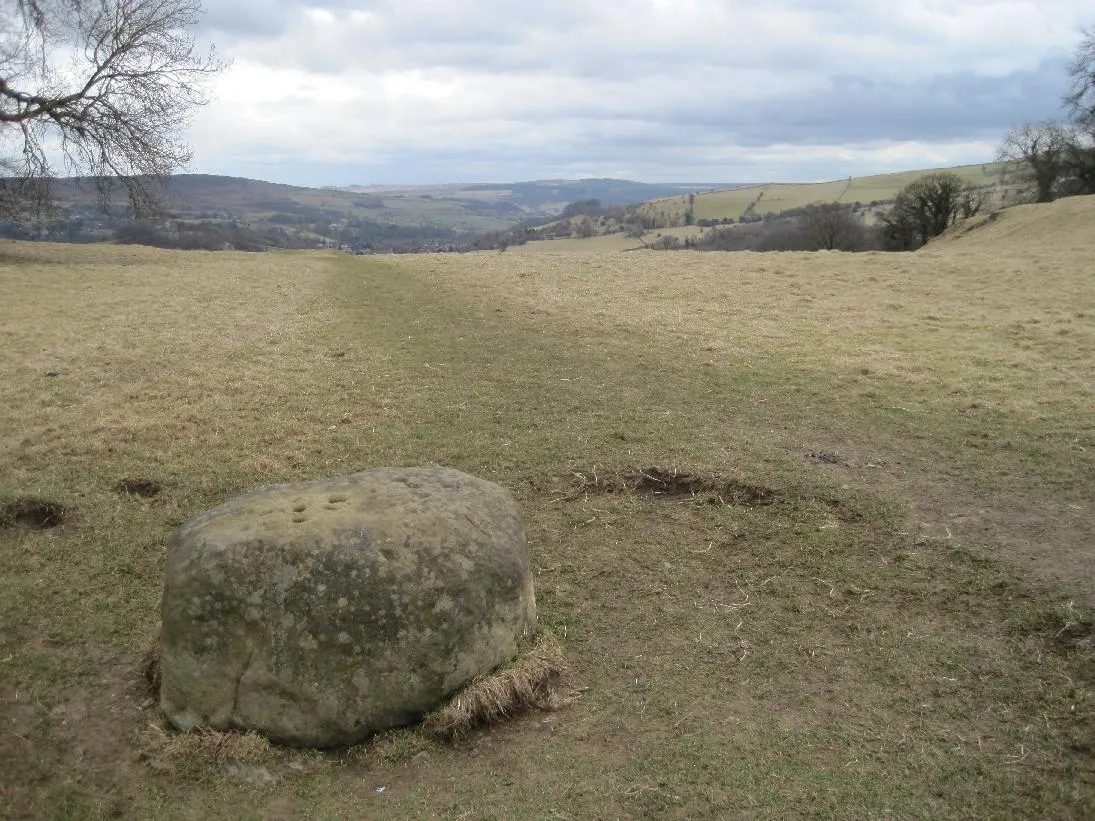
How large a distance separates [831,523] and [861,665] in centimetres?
241

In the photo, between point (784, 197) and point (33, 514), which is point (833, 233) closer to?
point (33, 514)

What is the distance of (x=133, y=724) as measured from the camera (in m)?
5.70

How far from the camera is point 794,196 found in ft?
467

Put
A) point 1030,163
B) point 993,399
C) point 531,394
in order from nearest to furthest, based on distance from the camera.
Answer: point 993,399
point 531,394
point 1030,163

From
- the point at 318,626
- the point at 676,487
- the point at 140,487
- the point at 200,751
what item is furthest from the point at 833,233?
the point at 200,751

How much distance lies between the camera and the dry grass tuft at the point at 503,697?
18.2ft

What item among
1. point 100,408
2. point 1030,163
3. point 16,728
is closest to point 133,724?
point 16,728

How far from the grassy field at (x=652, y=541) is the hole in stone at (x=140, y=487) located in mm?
118

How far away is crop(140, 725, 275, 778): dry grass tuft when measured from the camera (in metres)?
5.25

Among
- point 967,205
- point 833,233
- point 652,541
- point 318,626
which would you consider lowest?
point 652,541

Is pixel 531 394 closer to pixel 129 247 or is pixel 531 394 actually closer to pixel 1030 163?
pixel 129 247

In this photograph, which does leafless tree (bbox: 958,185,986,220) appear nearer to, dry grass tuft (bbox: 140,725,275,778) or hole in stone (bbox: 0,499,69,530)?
hole in stone (bbox: 0,499,69,530)

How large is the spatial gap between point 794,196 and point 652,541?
481ft

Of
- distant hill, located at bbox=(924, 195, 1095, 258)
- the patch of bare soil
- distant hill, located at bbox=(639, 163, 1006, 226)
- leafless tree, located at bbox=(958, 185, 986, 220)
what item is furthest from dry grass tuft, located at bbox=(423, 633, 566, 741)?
distant hill, located at bbox=(639, 163, 1006, 226)
